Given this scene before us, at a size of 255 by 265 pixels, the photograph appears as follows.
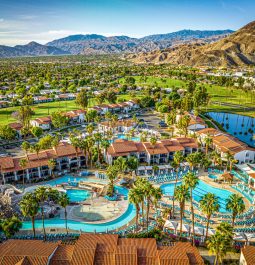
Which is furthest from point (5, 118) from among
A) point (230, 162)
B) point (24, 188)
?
point (230, 162)

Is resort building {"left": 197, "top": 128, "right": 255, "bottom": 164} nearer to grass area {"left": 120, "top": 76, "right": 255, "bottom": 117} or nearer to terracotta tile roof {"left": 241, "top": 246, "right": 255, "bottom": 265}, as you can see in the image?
terracotta tile roof {"left": 241, "top": 246, "right": 255, "bottom": 265}

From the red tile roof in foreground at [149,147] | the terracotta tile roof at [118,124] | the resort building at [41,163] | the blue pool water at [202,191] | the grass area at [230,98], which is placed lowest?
the blue pool water at [202,191]

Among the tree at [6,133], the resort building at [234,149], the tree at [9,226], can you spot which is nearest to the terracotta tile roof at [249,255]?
the tree at [9,226]

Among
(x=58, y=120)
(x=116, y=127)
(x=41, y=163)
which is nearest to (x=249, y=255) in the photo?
(x=41, y=163)

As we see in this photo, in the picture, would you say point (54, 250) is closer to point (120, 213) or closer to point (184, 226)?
point (120, 213)

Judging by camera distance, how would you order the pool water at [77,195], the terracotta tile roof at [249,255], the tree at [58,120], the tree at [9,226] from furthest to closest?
the tree at [58,120] < the pool water at [77,195] < the tree at [9,226] < the terracotta tile roof at [249,255]

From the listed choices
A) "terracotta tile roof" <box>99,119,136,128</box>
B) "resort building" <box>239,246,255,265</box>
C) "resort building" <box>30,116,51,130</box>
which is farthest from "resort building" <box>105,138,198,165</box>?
"resort building" <box>30,116,51,130</box>

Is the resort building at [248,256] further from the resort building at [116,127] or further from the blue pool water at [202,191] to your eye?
the resort building at [116,127]
